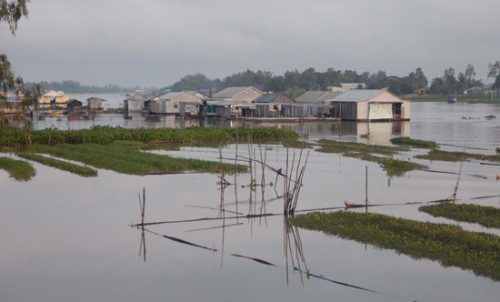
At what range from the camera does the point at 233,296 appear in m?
11.7

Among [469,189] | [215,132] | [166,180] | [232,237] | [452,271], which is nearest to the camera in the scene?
[452,271]

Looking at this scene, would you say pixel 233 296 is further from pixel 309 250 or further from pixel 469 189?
pixel 469 189

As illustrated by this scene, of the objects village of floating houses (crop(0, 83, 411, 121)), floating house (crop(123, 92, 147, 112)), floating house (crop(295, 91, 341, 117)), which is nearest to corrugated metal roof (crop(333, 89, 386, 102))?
village of floating houses (crop(0, 83, 411, 121))

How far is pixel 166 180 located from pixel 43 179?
5238 millimetres

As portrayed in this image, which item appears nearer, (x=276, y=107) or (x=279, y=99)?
(x=279, y=99)

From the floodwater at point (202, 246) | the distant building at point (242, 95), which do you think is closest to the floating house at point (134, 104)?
the distant building at point (242, 95)

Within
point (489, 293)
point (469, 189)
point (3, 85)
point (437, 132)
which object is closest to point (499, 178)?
point (469, 189)

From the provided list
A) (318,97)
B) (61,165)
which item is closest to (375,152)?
(61,165)

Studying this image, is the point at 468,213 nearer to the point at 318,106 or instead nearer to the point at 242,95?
the point at 318,106

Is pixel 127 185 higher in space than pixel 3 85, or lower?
lower

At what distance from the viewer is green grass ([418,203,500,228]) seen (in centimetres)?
1692

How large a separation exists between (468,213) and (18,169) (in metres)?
19.5

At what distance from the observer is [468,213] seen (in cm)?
1786

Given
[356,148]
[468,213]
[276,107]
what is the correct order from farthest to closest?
[276,107], [356,148], [468,213]
